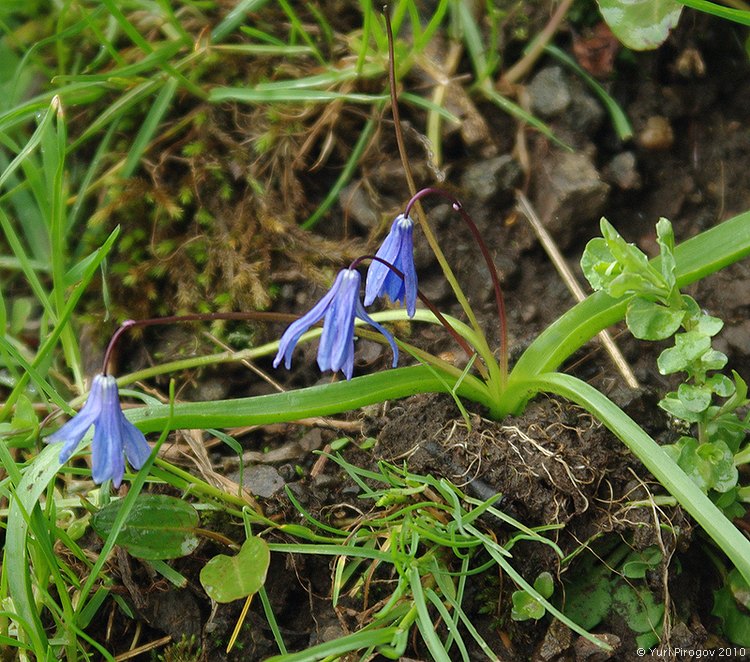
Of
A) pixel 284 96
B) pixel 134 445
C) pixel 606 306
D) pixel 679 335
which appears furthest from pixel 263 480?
pixel 284 96

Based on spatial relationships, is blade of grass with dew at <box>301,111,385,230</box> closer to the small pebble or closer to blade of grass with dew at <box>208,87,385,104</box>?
blade of grass with dew at <box>208,87,385,104</box>

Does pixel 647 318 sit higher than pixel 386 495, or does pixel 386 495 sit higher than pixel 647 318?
pixel 647 318

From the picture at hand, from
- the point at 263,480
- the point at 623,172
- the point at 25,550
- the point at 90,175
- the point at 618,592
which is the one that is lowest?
the point at 618,592

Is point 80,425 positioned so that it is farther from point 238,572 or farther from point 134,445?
point 238,572

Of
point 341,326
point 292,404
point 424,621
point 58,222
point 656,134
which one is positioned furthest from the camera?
point 656,134

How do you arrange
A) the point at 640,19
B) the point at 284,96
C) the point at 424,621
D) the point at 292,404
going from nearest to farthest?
the point at 424,621, the point at 292,404, the point at 640,19, the point at 284,96

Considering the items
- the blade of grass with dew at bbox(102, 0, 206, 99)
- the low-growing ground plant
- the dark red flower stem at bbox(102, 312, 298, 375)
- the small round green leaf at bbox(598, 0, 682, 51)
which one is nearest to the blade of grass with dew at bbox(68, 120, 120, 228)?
the blade of grass with dew at bbox(102, 0, 206, 99)

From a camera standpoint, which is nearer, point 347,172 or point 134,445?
point 134,445

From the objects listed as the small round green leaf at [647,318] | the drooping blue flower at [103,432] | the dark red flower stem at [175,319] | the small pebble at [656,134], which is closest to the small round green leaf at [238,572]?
the drooping blue flower at [103,432]
